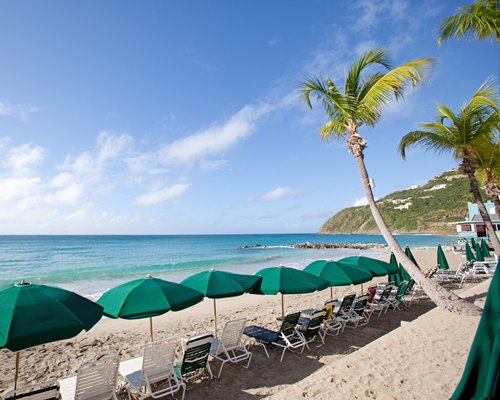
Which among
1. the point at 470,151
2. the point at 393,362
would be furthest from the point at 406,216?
the point at 393,362

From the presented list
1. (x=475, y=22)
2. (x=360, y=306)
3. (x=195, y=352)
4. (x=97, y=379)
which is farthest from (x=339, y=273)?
(x=475, y=22)

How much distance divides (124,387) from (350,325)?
229 inches

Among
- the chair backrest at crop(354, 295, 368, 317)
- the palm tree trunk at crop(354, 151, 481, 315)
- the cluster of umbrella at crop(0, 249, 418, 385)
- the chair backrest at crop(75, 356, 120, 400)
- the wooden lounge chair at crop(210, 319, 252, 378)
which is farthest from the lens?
the chair backrest at crop(354, 295, 368, 317)

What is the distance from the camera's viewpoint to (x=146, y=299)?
4.98 m

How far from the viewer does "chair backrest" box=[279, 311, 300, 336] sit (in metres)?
6.46

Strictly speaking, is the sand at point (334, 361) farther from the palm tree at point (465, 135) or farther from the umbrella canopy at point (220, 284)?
the palm tree at point (465, 135)

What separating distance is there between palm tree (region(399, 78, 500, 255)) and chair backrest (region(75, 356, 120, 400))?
11646mm

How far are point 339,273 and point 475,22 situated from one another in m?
6.57

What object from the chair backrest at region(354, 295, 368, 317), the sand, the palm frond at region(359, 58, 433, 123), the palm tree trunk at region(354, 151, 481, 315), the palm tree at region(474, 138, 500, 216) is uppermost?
the palm frond at region(359, 58, 433, 123)

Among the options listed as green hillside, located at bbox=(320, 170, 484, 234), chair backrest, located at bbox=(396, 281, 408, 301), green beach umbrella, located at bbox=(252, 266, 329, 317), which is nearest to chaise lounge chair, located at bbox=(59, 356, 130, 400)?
green beach umbrella, located at bbox=(252, 266, 329, 317)

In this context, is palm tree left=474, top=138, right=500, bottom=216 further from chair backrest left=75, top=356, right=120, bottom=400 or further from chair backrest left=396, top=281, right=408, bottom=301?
chair backrest left=75, top=356, right=120, bottom=400

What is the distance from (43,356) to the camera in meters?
7.31

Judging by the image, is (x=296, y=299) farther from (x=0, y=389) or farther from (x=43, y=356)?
(x=0, y=389)

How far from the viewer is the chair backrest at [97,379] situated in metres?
4.09
